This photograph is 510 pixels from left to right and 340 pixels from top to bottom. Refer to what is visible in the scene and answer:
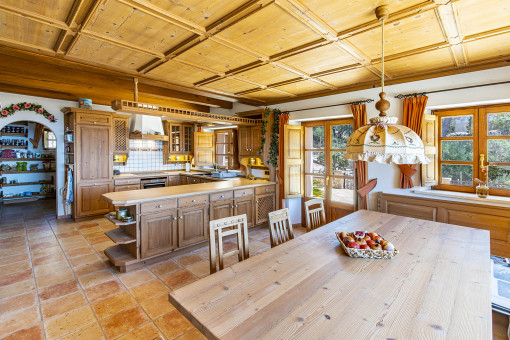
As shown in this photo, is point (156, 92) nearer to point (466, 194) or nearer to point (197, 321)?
point (197, 321)

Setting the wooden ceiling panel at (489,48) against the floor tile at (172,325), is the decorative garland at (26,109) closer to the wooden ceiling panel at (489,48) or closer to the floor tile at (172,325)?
the floor tile at (172,325)

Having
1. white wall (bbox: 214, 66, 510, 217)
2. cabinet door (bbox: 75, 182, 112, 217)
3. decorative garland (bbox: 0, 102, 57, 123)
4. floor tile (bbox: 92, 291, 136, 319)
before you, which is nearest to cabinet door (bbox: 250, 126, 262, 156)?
white wall (bbox: 214, 66, 510, 217)

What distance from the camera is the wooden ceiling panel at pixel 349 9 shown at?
5.90 feet

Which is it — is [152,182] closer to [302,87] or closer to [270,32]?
[302,87]

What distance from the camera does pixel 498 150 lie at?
3.10m

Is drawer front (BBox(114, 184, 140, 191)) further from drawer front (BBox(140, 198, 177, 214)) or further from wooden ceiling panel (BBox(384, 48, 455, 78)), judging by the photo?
wooden ceiling panel (BBox(384, 48, 455, 78))

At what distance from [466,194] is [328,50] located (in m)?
2.67

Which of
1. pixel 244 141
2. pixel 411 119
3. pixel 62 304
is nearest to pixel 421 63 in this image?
pixel 411 119

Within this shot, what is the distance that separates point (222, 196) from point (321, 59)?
2.48 m

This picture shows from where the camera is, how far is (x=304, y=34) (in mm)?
2281

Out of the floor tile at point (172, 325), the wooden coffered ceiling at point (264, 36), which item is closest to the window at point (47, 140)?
the wooden coffered ceiling at point (264, 36)

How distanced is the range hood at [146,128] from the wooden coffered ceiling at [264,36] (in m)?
2.82

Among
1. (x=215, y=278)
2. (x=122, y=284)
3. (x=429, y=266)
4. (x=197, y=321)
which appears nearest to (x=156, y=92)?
(x=122, y=284)

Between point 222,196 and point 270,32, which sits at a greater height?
point 270,32
